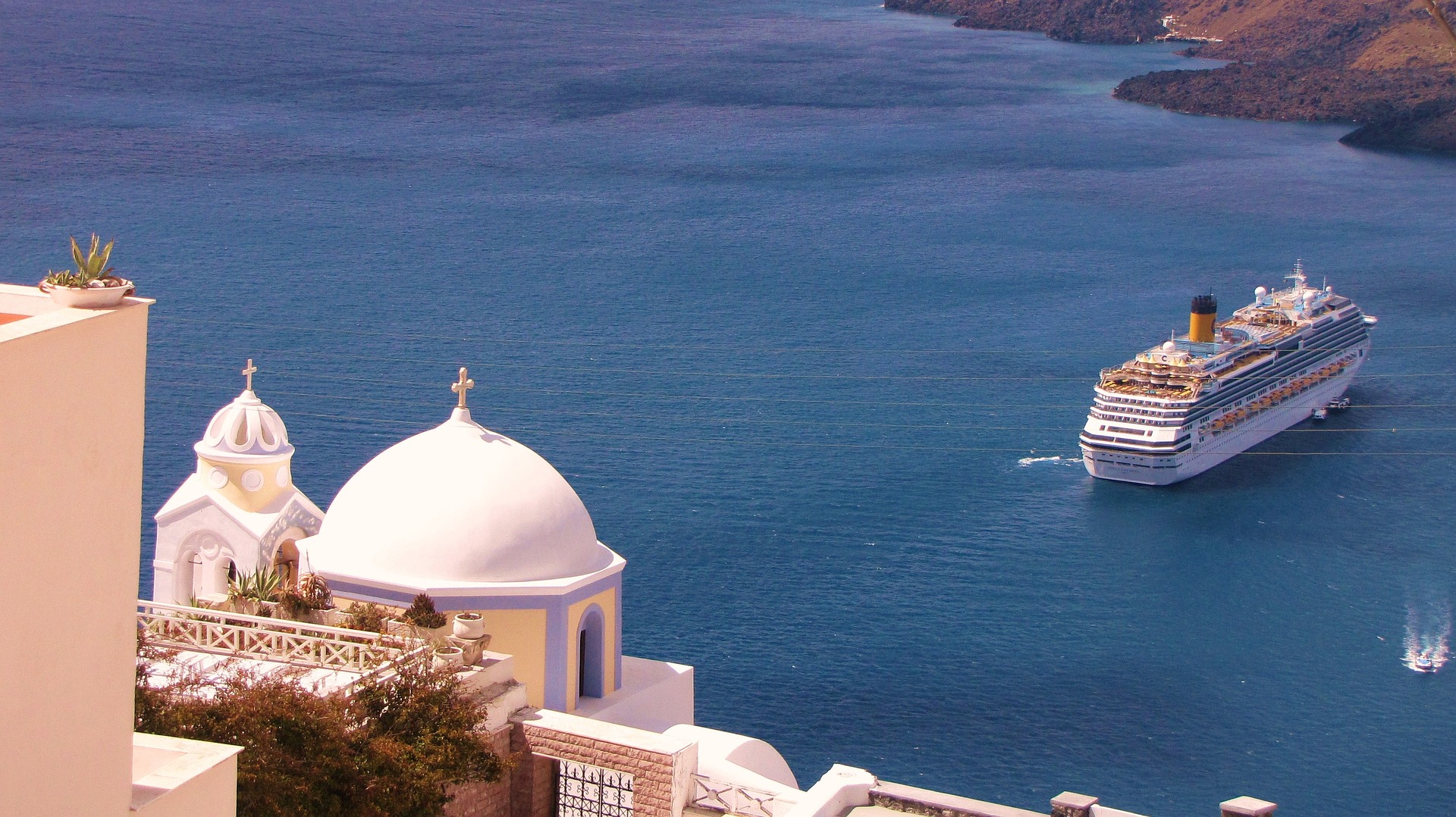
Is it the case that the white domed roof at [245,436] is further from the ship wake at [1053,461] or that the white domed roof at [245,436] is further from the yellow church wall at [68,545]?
the ship wake at [1053,461]

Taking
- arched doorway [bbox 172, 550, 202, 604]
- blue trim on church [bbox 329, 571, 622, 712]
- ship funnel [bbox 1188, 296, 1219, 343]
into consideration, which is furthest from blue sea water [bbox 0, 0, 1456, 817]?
blue trim on church [bbox 329, 571, 622, 712]

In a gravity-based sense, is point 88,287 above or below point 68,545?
above

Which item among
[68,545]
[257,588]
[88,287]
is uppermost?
[88,287]

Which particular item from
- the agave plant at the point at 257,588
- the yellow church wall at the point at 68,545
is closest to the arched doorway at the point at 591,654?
the agave plant at the point at 257,588

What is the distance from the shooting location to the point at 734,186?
77625 mm

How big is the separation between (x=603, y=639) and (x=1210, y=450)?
115 feet

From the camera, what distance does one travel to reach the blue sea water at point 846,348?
33219 millimetres

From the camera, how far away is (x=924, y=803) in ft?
44.4

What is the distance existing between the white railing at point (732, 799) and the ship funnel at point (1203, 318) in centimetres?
4044

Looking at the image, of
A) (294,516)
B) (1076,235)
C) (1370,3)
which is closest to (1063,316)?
(1076,235)

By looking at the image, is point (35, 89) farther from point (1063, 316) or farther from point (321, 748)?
point (321, 748)

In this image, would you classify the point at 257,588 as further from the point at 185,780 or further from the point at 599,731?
the point at 185,780

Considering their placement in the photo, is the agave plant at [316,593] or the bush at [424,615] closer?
the bush at [424,615]

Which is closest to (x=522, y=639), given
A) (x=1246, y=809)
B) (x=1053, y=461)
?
(x=1246, y=809)
